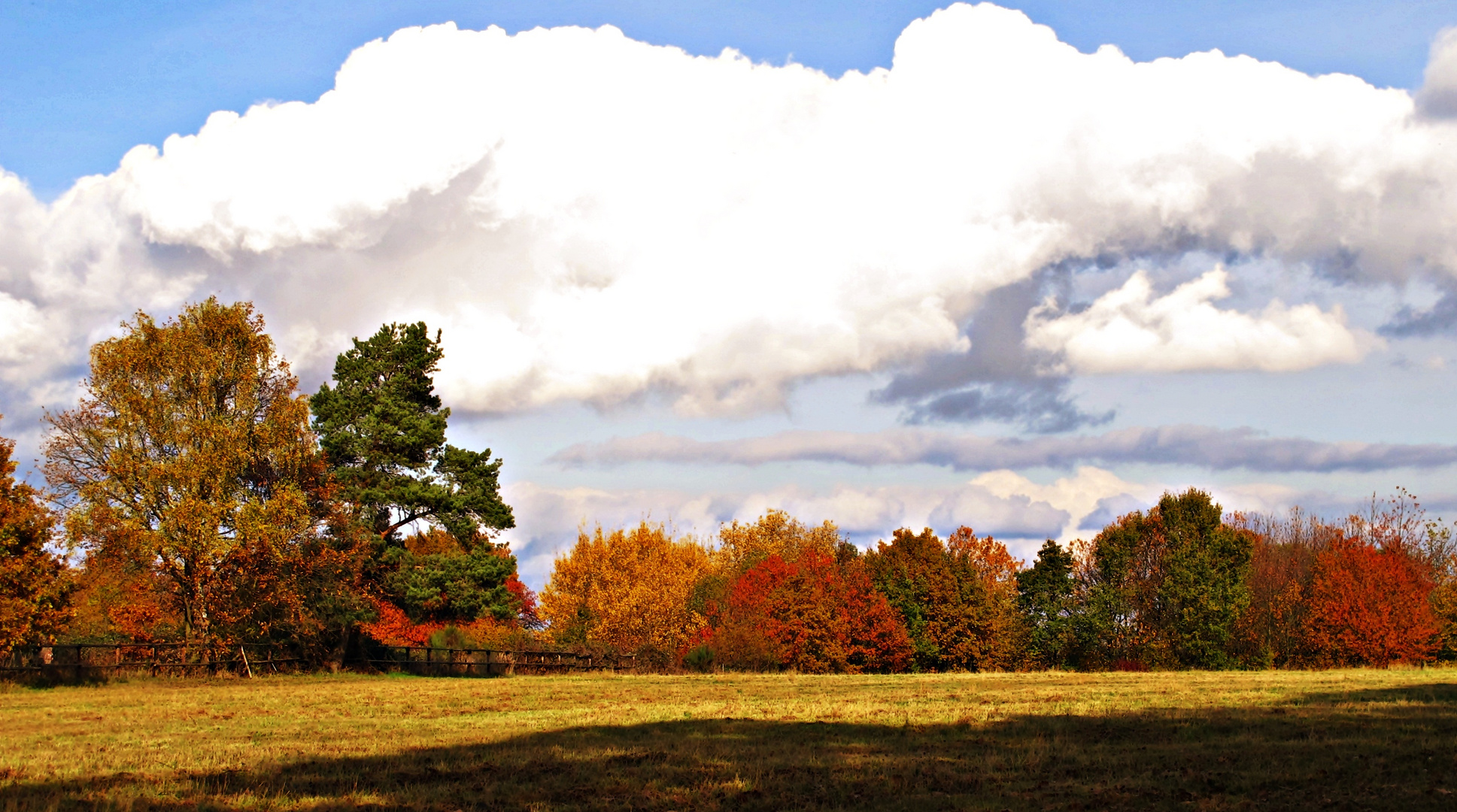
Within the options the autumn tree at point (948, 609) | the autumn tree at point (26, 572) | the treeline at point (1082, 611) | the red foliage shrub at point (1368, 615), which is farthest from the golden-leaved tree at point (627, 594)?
the red foliage shrub at point (1368, 615)

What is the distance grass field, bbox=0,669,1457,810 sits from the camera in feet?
51.6

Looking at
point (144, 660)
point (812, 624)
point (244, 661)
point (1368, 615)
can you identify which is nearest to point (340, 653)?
point (244, 661)

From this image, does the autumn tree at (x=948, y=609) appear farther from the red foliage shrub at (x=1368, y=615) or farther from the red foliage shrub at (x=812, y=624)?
the red foliage shrub at (x=1368, y=615)

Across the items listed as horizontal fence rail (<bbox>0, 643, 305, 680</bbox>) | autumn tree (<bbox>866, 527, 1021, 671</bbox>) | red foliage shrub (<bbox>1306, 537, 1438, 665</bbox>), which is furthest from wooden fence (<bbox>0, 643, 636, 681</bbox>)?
red foliage shrub (<bbox>1306, 537, 1438, 665</bbox>)

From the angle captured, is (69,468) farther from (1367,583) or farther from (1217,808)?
(1367,583)

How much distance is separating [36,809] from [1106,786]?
49.0ft

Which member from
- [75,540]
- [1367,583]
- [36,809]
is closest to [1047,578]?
[1367,583]

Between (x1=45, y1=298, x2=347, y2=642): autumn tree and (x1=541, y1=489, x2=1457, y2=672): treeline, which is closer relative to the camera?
(x1=45, y1=298, x2=347, y2=642): autumn tree

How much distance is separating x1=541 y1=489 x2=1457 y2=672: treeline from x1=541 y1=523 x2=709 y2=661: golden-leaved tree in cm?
21

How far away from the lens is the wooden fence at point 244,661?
41875 millimetres

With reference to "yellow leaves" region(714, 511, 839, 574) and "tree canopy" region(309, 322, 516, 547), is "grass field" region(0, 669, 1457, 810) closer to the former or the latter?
"tree canopy" region(309, 322, 516, 547)

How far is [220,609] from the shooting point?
46.6 meters

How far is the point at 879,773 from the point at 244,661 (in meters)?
38.1

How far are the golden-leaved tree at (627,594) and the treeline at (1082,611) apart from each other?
0.21 meters
